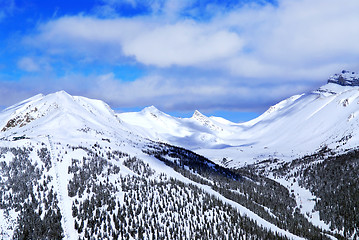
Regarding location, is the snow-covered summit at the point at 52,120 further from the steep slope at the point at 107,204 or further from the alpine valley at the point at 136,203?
the steep slope at the point at 107,204

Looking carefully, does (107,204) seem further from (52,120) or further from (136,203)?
(52,120)

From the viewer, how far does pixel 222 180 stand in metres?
88.4

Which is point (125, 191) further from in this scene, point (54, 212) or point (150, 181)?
point (54, 212)

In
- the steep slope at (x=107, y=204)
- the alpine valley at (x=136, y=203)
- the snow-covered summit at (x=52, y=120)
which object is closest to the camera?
the steep slope at (x=107, y=204)

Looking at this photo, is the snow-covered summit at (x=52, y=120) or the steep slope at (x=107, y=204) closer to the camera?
the steep slope at (x=107, y=204)

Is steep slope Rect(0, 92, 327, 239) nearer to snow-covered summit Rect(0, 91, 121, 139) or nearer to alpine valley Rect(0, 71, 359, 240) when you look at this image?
alpine valley Rect(0, 71, 359, 240)

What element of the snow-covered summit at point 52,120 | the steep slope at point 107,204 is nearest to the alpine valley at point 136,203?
the steep slope at point 107,204

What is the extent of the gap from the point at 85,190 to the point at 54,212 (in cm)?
851

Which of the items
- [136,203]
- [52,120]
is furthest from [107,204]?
[52,120]

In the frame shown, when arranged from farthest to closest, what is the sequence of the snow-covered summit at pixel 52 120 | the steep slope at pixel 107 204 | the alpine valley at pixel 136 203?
1. the snow-covered summit at pixel 52 120
2. the alpine valley at pixel 136 203
3. the steep slope at pixel 107 204

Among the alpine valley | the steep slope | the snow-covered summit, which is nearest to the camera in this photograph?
the steep slope

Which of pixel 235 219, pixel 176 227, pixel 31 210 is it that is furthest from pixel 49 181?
pixel 235 219

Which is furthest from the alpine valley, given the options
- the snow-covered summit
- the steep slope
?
the snow-covered summit

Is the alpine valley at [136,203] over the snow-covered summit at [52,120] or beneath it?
beneath
